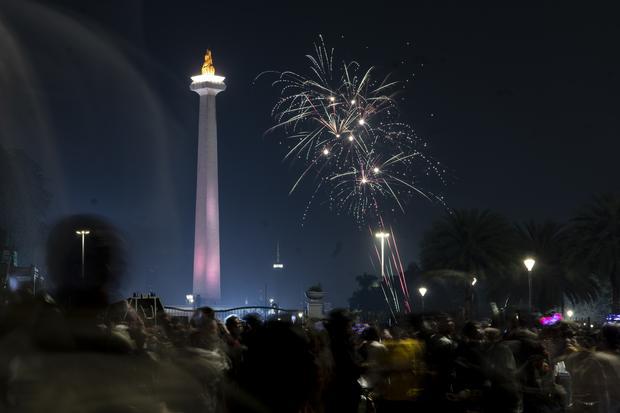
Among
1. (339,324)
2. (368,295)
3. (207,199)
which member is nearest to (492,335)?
(339,324)

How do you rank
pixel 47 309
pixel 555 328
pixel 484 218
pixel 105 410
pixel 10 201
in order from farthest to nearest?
pixel 10 201, pixel 484 218, pixel 555 328, pixel 47 309, pixel 105 410

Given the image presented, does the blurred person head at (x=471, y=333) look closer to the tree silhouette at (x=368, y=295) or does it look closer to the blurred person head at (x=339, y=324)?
the blurred person head at (x=339, y=324)

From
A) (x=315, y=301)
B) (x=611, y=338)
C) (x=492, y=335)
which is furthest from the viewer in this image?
(x=315, y=301)

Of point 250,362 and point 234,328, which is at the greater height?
point 234,328

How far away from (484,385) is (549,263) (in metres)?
50.5

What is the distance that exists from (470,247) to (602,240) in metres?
8.07

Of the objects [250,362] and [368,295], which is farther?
[368,295]

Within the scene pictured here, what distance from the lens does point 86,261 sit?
516 centimetres

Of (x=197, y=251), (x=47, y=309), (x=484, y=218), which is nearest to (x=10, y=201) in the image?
(x=197, y=251)

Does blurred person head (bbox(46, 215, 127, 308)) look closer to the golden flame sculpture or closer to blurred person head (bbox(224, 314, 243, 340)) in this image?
blurred person head (bbox(224, 314, 243, 340))

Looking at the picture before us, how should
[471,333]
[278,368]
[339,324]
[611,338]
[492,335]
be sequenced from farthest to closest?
1. [492,335]
2. [471,333]
3. [611,338]
4. [339,324]
5. [278,368]

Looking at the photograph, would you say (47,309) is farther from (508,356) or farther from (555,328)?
(555,328)

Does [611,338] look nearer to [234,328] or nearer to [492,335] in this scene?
[492,335]

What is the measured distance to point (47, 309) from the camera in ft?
19.0
